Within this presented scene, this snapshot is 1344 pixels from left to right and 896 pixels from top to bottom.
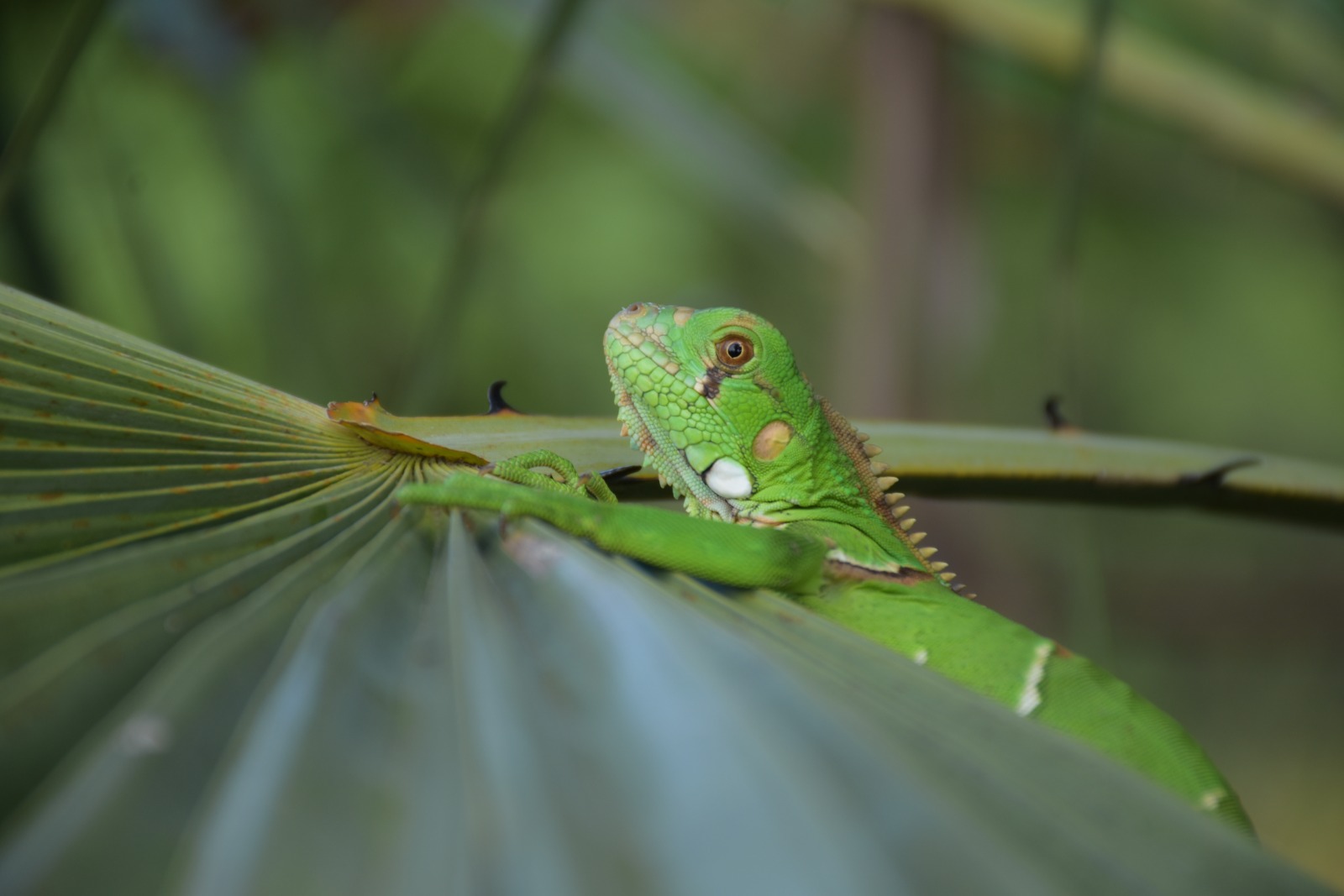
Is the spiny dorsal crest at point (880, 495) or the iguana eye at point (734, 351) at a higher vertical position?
the iguana eye at point (734, 351)

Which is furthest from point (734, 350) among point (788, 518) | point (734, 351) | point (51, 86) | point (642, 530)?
point (51, 86)

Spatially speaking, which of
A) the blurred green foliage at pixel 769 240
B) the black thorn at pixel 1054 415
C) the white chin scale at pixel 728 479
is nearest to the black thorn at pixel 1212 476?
→ the black thorn at pixel 1054 415

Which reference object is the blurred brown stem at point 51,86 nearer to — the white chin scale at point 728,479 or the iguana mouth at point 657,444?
the iguana mouth at point 657,444

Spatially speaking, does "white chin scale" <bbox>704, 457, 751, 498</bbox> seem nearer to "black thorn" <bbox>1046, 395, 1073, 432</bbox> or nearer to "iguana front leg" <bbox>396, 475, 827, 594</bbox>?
"iguana front leg" <bbox>396, 475, 827, 594</bbox>

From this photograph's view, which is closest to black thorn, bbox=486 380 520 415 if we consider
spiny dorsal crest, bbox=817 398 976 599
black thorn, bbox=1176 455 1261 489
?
spiny dorsal crest, bbox=817 398 976 599

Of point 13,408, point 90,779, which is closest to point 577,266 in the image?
point 13,408
